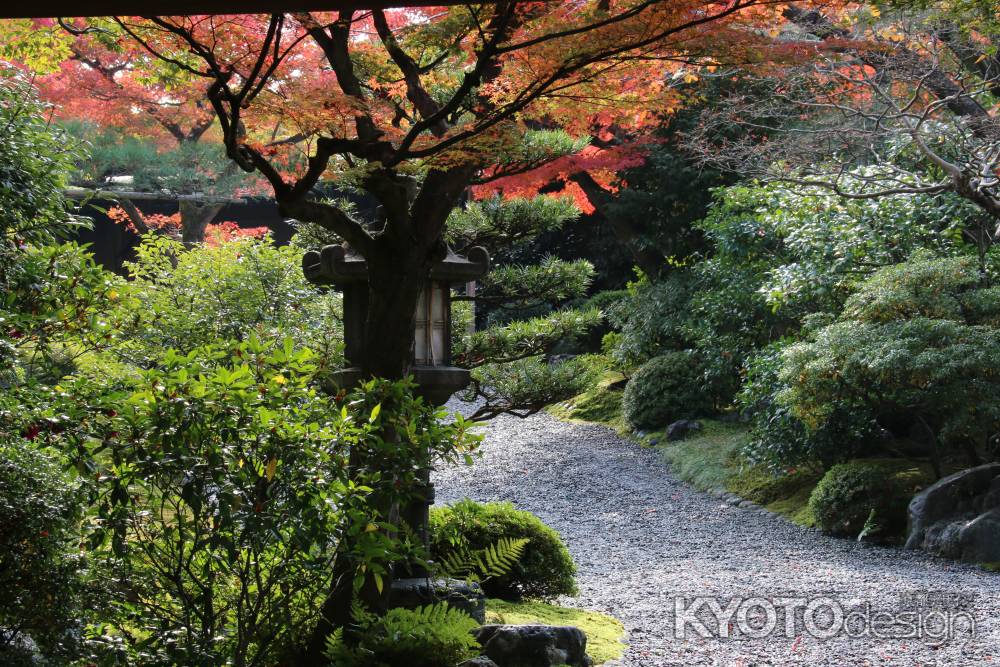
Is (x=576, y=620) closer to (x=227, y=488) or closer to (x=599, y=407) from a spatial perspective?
(x=227, y=488)

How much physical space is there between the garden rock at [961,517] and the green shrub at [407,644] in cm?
480

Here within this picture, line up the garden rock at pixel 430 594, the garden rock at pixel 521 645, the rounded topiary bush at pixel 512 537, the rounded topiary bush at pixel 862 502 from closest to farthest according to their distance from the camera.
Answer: the garden rock at pixel 521 645 < the garden rock at pixel 430 594 < the rounded topiary bush at pixel 512 537 < the rounded topiary bush at pixel 862 502

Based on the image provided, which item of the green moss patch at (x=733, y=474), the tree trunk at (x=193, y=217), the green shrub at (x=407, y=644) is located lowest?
the green moss patch at (x=733, y=474)

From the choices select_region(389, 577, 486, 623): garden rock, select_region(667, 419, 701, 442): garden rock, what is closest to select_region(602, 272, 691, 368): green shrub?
select_region(667, 419, 701, 442): garden rock

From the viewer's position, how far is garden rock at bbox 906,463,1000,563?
6675 millimetres

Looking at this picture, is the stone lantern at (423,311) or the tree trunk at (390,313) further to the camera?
the stone lantern at (423,311)

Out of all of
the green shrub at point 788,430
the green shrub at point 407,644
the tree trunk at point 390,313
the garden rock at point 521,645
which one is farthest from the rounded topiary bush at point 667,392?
the green shrub at point 407,644

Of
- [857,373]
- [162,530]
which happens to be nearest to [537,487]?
[857,373]

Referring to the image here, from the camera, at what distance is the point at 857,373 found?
7.12 meters

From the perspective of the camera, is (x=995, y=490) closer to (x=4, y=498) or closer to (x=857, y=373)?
(x=857, y=373)

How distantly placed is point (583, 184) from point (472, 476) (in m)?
5.34

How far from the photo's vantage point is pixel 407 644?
3383 mm

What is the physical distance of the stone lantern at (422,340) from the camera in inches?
173

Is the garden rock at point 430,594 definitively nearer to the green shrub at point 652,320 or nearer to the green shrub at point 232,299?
the green shrub at point 232,299
